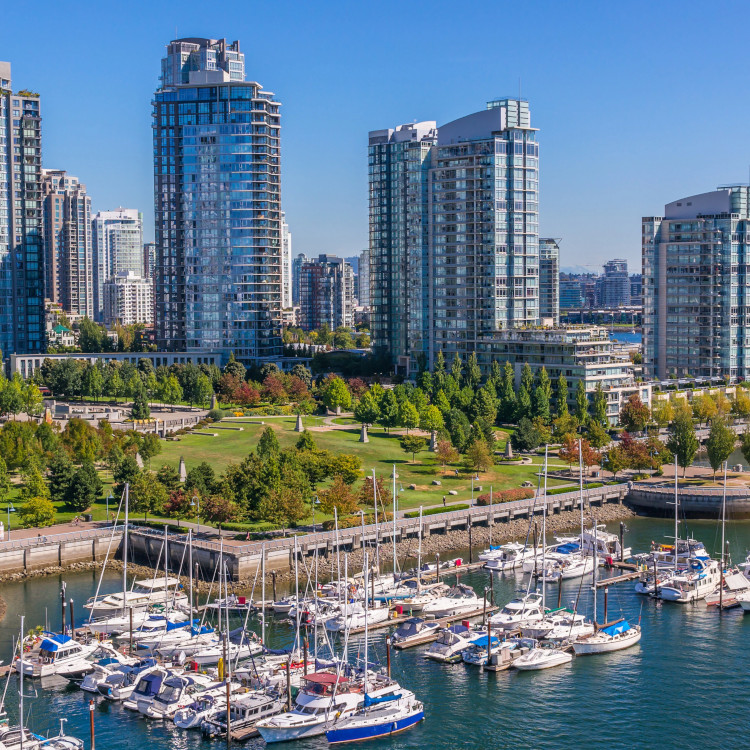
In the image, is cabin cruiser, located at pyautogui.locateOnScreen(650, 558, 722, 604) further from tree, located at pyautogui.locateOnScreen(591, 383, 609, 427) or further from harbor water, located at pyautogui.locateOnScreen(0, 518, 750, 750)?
tree, located at pyautogui.locateOnScreen(591, 383, 609, 427)

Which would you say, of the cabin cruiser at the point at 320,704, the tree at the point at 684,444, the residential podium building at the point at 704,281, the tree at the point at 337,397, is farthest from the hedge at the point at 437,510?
the residential podium building at the point at 704,281

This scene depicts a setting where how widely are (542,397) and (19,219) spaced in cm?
8896

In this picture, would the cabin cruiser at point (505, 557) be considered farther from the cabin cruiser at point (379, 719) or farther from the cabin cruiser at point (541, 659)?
the cabin cruiser at point (379, 719)

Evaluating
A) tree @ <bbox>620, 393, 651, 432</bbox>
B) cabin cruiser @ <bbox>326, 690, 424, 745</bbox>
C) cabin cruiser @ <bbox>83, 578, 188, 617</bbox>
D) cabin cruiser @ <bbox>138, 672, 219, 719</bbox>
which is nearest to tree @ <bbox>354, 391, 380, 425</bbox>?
tree @ <bbox>620, 393, 651, 432</bbox>

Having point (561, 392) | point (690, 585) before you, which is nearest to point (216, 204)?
point (561, 392)

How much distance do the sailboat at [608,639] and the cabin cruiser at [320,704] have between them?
1487 cm

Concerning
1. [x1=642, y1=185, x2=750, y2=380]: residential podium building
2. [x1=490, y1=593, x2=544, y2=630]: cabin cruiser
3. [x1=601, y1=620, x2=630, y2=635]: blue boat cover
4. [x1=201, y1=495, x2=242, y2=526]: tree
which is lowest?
[x1=601, y1=620, x2=630, y2=635]: blue boat cover

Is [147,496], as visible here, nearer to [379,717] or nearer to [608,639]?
[608,639]

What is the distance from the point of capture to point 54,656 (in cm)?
6656

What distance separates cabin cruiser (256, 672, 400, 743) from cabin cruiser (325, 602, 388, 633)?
431 inches

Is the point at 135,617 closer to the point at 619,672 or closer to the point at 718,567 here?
the point at 619,672

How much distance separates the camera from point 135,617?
7394cm

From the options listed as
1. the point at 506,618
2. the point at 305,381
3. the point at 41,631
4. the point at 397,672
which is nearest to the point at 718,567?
the point at 506,618

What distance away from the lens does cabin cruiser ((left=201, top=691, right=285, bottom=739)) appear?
58.7m
